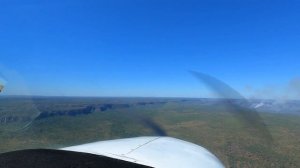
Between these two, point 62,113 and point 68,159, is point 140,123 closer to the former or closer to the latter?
point 68,159

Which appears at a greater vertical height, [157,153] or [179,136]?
[157,153]

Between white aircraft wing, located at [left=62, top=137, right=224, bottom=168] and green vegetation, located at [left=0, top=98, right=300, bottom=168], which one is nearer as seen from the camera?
white aircraft wing, located at [left=62, top=137, right=224, bottom=168]

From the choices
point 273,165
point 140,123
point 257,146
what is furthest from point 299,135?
point 140,123

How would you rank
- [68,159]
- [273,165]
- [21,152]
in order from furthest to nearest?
[273,165]
[21,152]
[68,159]

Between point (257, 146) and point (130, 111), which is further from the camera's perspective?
point (257, 146)

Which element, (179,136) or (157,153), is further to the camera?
(179,136)

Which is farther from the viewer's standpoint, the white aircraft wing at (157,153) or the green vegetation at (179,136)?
the green vegetation at (179,136)

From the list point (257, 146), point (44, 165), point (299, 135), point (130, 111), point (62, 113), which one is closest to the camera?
point (44, 165)

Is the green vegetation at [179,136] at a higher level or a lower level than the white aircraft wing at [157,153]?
lower
